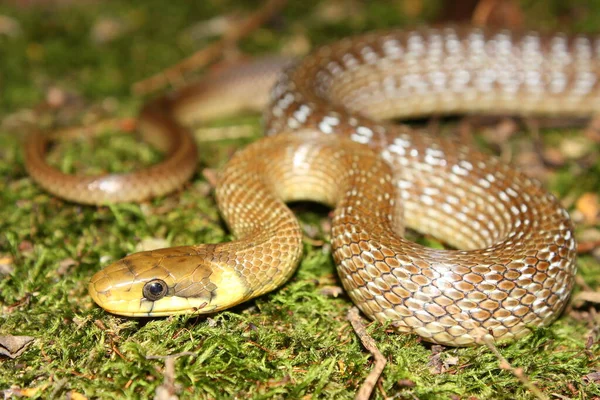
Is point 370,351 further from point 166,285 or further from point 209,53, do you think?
point 209,53

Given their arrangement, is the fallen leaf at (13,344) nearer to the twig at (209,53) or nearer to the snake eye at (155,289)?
the snake eye at (155,289)

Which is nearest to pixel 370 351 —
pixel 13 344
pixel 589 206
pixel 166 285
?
pixel 166 285

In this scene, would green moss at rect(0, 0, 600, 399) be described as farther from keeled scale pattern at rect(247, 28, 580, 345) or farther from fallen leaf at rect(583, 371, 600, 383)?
keeled scale pattern at rect(247, 28, 580, 345)

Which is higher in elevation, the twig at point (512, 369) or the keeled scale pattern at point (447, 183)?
the keeled scale pattern at point (447, 183)

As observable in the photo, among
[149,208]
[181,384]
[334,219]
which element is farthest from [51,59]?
[181,384]

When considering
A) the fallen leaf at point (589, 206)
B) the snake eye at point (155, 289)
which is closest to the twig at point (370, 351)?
the snake eye at point (155, 289)

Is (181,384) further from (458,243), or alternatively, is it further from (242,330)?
(458,243)
